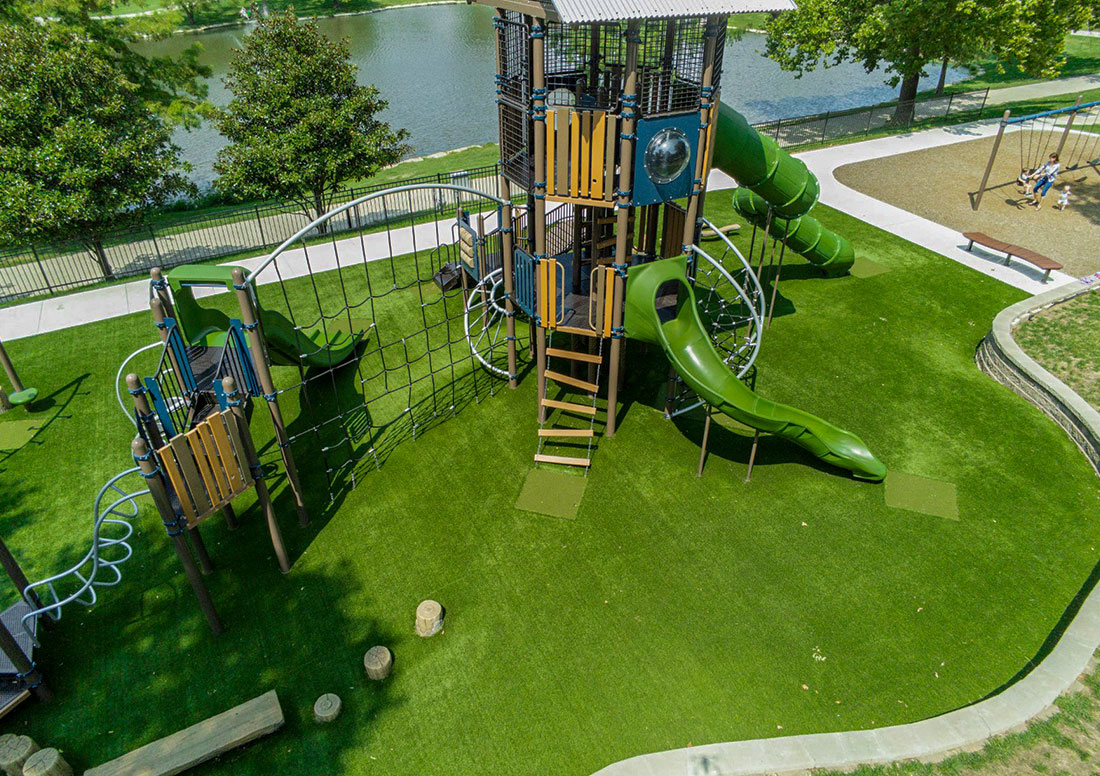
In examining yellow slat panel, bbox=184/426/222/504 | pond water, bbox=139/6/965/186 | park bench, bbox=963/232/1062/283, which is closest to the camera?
yellow slat panel, bbox=184/426/222/504

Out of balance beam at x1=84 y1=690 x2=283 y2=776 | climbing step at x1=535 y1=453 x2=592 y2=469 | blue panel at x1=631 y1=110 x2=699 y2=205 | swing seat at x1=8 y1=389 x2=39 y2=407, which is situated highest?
blue panel at x1=631 y1=110 x2=699 y2=205

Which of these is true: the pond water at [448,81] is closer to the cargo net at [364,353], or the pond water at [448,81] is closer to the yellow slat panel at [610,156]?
the cargo net at [364,353]

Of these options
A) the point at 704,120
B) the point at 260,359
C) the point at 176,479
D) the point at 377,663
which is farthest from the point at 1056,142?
the point at 176,479

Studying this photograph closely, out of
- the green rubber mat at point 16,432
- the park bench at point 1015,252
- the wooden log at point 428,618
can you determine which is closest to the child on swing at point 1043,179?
the park bench at point 1015,252

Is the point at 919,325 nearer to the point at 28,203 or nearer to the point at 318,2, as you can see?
the point at 28,203

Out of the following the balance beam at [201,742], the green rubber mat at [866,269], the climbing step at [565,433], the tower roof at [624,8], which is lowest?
the balance beam at [201,742]

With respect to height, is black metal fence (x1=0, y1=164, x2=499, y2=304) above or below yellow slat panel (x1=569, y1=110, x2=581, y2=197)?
below

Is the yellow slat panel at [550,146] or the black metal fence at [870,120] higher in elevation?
the yellow slat panel at [550,146]

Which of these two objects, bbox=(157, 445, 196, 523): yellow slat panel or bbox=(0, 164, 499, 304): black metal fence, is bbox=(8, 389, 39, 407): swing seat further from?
bbox=(157, 445, 196, 523): yellow slat panel

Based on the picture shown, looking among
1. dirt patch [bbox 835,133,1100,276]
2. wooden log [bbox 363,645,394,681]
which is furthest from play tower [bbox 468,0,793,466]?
dirt patch [bbox 835,133,1100,276]
